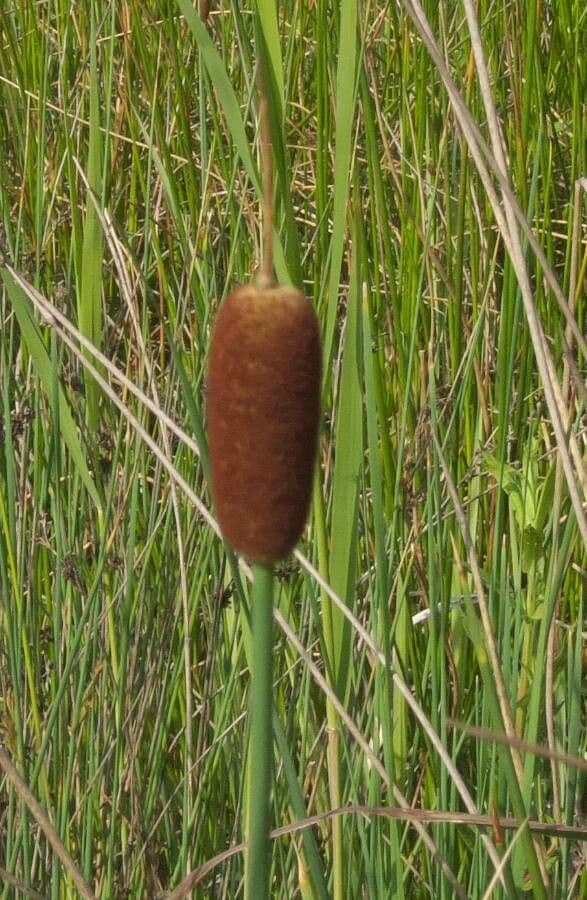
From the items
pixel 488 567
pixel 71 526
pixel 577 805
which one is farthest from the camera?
pixel 488 567

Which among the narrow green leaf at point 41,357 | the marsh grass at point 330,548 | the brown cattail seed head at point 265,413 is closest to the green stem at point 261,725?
the brown cattail seed head at point 265,413

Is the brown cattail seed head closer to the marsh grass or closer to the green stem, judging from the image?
the green stem

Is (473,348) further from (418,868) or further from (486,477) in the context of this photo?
(418,868)

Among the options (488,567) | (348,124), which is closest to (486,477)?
(488,567)

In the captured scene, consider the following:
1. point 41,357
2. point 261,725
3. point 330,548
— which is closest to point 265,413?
point 261,725

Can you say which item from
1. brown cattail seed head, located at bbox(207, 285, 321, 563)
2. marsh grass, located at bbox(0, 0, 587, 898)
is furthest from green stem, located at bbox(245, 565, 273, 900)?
marsh grass, located at bbox(0, 0, 587, 898)

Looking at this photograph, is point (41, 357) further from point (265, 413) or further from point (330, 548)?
point (265, 413)
